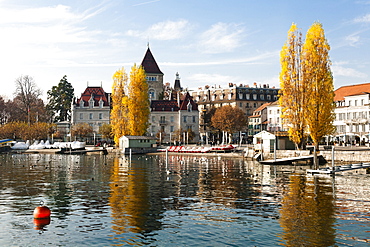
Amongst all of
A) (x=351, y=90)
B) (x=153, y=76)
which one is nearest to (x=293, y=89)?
(x=351, y=90)

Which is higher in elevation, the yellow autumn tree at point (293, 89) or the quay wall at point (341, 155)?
the yellow autumn tree at point (293, 89)

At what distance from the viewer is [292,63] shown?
2270 inches

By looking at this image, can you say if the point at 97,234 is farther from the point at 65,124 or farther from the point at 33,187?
the point at 65,124

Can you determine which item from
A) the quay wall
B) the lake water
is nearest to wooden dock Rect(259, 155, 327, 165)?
the quay wall

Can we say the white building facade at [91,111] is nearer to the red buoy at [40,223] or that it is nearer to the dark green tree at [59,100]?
the dark green tree at [59,100]

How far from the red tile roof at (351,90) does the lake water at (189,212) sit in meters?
59.6

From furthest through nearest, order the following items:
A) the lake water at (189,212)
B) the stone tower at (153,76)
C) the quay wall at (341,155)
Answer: the stone tower at (153,76) < the quay wall at (341,155) < the lake water at (189,212)

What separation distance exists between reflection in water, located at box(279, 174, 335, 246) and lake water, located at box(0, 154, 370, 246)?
41mm

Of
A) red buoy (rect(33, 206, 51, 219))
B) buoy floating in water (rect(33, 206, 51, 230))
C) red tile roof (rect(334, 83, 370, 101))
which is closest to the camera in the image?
buoy floating in water (rect(33, 206, 51, 230))

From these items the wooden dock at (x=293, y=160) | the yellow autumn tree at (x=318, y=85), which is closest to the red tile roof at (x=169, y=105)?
the wooden dock at (x=293, y=160)

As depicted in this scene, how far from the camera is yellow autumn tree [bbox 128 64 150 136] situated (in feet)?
285

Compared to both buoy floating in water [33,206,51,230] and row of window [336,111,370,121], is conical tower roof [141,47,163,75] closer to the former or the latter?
row of window [336,111,370,121]

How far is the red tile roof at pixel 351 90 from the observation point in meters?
90.9

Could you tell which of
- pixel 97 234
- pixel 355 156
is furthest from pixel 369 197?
pixel 355 156
